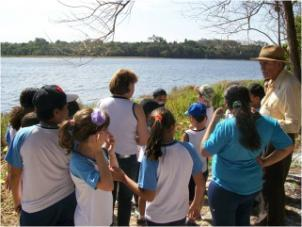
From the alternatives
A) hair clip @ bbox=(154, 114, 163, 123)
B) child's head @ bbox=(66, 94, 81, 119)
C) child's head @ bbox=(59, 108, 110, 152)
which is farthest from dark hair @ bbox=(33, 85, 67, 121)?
child's head @ bbox=(66, 94, 81, 119)

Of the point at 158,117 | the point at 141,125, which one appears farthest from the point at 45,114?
the point at 141,125

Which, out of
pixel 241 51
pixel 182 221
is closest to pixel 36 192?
pixel 182 221

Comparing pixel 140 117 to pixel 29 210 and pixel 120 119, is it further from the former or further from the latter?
pixel 29 210

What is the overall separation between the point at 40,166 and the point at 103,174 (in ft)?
1.52

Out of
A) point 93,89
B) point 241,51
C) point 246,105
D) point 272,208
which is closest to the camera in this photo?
point 246,105

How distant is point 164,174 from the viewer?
2775mm

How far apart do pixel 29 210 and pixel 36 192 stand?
5.7 inches

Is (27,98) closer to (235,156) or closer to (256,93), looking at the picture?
(235,156)

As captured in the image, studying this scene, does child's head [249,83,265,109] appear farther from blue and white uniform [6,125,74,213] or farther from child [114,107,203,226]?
blue and white uniform [6,125,74,213]

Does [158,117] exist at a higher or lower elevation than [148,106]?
higher

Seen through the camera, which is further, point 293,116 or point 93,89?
point 93,89

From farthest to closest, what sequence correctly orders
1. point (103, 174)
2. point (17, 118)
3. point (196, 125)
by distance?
point (196, 125) < point (17, 118) < point (103, 174)

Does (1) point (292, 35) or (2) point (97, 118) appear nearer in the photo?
(2) point (97, 118)

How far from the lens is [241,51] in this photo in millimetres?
7559
